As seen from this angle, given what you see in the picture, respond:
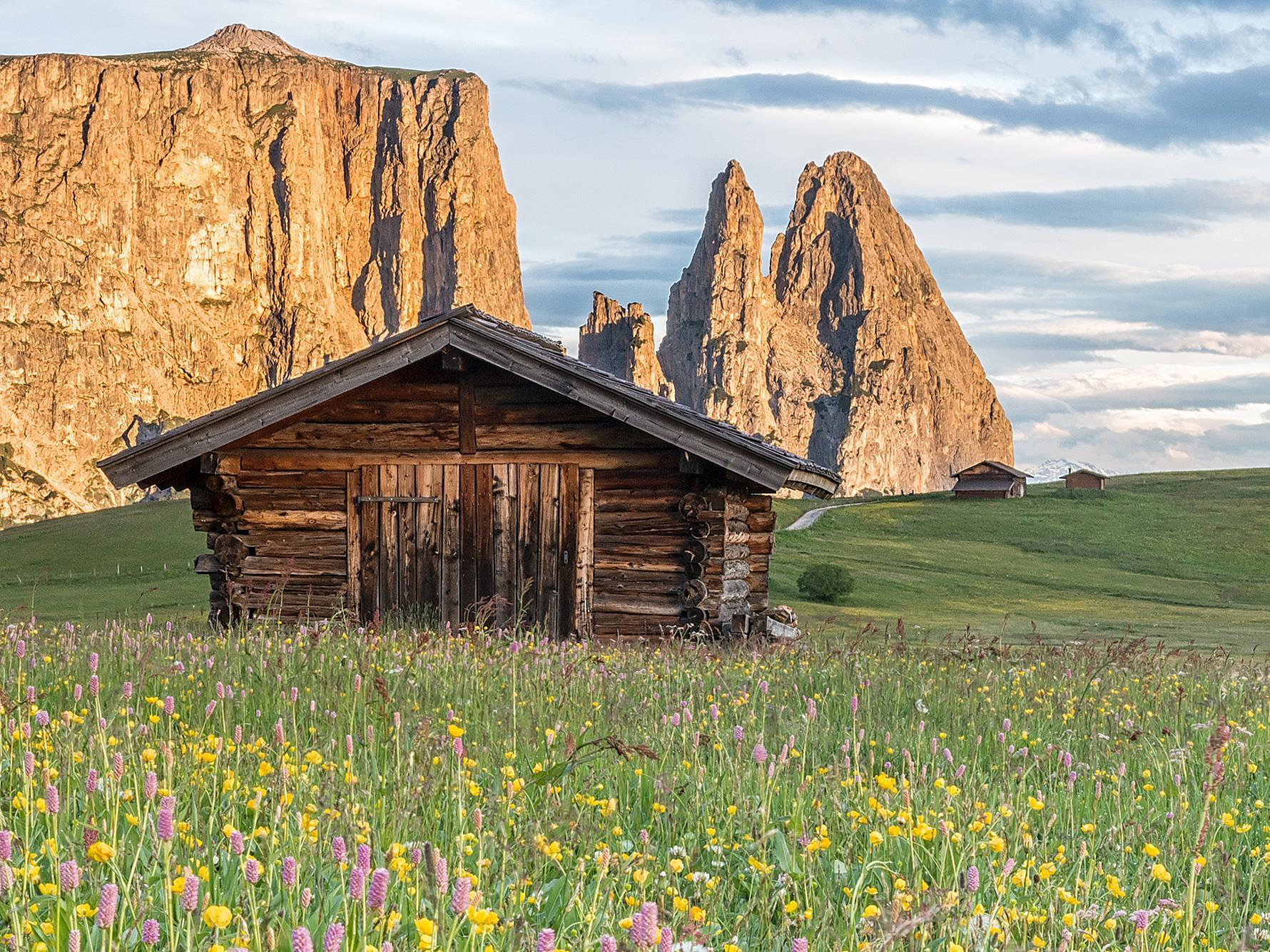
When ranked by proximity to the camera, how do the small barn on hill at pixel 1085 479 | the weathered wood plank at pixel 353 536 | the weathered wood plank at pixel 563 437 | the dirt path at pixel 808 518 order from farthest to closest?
the small barn on hill at pixel 1085 479, the dirt path at pixel 808 518, the weathered wood plank at pixel 353 536, the weathered wood plank at pixel 563 437

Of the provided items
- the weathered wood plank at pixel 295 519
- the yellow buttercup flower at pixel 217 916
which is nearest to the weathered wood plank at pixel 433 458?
the weathered wood plank at pixel 295 519

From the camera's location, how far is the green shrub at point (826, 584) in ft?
111

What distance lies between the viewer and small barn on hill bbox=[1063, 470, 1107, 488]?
3462 inches

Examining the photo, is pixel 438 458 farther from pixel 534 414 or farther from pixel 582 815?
pixel 582 815

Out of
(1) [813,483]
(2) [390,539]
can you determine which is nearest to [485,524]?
(2) [390,539]

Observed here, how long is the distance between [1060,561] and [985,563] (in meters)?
6.37

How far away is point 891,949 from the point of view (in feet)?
10.6

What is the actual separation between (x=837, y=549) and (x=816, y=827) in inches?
1879

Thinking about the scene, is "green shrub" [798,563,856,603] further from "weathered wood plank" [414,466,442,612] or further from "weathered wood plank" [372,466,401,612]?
"weathered wood plank" [372,466,401,612]

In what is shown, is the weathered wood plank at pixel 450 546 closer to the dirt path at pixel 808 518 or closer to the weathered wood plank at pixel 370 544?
the weathered wood plank at pixel 370 544

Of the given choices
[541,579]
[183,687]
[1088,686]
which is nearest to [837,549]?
[541,579]

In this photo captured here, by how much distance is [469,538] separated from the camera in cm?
1648

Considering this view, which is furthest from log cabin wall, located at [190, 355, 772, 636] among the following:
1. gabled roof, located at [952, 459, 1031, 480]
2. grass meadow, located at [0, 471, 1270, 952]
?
gabled roof, located at [952, 459, 1031, 480]

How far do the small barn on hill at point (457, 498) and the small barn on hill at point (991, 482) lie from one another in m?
71.3
